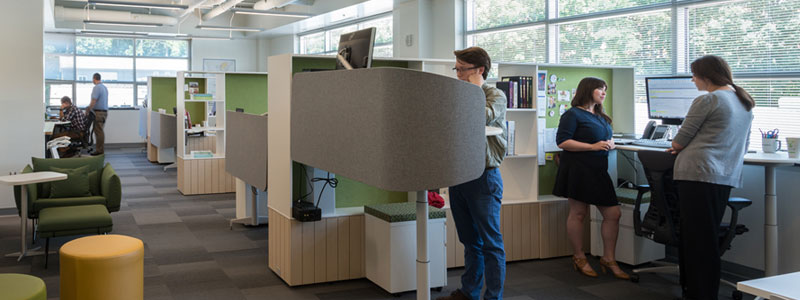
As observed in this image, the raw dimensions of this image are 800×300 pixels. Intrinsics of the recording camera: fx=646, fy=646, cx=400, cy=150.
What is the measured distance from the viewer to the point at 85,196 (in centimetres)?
540

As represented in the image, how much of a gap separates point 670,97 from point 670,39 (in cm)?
109

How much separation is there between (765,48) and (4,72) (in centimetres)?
673

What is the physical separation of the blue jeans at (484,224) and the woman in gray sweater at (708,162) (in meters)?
1.12

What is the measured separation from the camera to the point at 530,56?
323 inches

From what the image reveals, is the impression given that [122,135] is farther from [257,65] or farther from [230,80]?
[230,80]

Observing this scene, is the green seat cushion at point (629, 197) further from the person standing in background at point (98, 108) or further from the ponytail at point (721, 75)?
the person standing in background at point (98, 108)

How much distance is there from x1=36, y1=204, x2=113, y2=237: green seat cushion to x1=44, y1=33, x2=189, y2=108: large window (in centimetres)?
1096

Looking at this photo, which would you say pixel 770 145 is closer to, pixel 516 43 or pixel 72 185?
pixel 516 43

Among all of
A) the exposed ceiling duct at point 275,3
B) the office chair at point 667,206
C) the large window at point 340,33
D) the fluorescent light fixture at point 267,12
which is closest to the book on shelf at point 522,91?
the office chair at point 667,206

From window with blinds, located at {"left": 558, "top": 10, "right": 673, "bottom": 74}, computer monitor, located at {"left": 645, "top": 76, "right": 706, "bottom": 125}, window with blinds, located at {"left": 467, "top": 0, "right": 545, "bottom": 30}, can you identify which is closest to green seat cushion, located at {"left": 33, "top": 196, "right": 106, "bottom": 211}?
computer monitor, located at {"left": 645, "top": 76, "right": 706, "bottom": 125}

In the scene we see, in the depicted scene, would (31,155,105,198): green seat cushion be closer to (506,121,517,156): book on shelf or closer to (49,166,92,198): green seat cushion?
(49,166,92,198): green seat cushion

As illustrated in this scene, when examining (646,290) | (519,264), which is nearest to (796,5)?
(646,290)

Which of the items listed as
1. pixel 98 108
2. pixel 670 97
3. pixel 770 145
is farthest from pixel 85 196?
pixel 98 108

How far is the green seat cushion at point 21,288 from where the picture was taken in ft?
8.72
